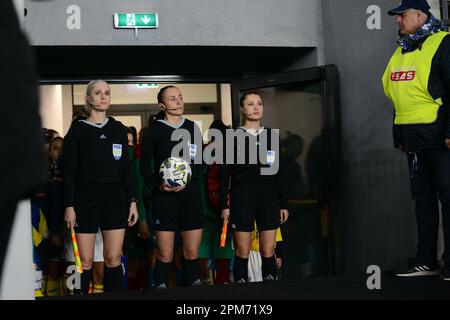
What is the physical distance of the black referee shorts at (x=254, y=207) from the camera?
5340mm

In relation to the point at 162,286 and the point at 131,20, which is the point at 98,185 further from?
the point at 131,20

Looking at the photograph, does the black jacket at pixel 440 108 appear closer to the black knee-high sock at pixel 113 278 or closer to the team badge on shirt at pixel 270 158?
the team badge on shirt at pixel 270 158

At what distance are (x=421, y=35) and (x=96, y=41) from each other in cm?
301

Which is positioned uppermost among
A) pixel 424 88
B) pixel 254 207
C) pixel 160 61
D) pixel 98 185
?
pixel 160 61

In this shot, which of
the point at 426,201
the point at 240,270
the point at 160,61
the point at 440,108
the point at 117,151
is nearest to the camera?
the point at 440,108

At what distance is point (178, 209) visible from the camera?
16.8ft

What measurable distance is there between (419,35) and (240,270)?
2.04m

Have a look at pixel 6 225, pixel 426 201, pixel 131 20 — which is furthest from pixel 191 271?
pixel 6 225

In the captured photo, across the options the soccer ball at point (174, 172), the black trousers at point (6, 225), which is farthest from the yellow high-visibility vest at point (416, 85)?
the black trousers at point (6, 225)

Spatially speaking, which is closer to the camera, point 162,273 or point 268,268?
point 162,273

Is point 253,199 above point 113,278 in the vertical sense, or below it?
above

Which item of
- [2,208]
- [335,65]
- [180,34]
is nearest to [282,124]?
[335,65]

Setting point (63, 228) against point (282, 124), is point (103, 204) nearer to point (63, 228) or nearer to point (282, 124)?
point (63, 228)
